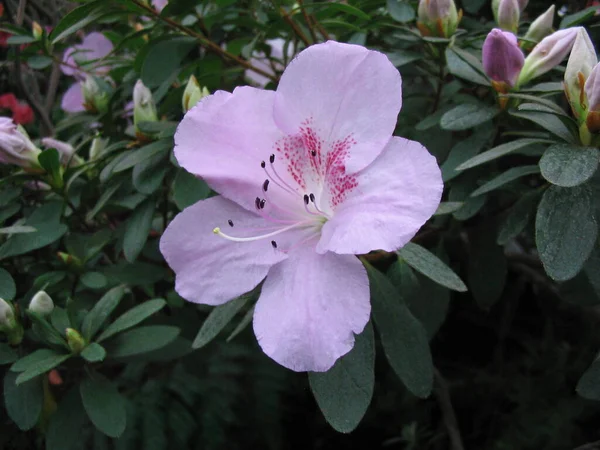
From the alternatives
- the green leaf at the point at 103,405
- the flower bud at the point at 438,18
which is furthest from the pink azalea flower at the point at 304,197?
the flower bud at the point at 438,18

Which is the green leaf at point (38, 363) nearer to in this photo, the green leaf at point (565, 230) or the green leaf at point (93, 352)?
the green leaf at point (93, 352)

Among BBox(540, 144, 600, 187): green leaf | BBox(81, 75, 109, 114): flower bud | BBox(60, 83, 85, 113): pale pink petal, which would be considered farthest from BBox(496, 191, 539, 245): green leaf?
BBox(60, 83, 85, 113): pale pink petal

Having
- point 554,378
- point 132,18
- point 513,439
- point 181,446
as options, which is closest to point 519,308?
point 554,378

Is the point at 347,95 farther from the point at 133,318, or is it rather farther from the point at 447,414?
the point at 447,414

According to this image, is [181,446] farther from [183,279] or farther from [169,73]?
[169,73]

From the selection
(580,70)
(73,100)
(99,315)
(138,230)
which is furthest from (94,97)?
(580,70)
